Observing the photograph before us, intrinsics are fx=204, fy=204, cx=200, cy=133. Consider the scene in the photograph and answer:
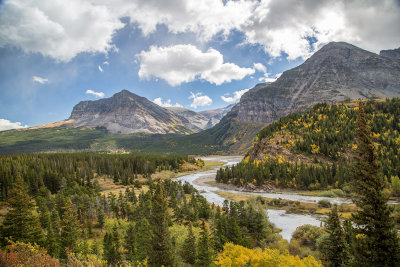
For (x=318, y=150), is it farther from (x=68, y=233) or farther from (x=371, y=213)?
(x=68, y=233)

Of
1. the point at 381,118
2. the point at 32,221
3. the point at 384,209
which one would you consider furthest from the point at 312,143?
the point at 32,221

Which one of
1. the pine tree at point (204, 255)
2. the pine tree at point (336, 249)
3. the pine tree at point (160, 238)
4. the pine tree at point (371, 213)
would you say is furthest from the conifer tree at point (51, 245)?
the pine tree at point (371, 213)

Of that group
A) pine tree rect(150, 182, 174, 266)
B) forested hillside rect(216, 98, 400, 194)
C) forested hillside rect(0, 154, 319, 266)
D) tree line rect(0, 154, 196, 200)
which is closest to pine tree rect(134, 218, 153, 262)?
forested hillside rect(0, 154, 319, 266)

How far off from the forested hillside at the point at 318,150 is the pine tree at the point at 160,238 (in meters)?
74.0

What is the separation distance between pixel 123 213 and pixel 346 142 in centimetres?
10255

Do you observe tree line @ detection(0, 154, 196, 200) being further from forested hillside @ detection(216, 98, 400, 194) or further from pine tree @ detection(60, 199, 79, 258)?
forested hillside @ detection(216, 98, 400, 194)

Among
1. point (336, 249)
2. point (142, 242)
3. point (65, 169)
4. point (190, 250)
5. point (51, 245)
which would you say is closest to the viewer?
point (336, 249)

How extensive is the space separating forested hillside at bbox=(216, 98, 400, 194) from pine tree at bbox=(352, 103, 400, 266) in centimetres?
6882

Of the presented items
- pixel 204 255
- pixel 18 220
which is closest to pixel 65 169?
pixel 18 220

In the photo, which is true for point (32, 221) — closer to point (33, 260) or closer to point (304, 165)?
point (33, 260)

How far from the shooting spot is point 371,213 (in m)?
14.4

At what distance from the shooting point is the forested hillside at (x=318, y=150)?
8157cm

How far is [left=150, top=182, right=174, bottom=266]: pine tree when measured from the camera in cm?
2014

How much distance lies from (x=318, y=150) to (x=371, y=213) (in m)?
98.9
